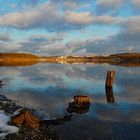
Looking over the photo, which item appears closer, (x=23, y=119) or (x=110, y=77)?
(x=23, y=119)

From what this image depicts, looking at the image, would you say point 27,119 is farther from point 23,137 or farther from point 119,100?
point 119,100

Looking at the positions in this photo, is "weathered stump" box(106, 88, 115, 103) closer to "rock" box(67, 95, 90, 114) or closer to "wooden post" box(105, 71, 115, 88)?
"wooden post" box(105, 71, 115, 88)

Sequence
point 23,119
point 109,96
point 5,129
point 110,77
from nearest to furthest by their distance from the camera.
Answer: point 5,129, point 23,119, point 109,96, point 110,77

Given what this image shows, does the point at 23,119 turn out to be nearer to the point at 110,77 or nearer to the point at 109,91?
the point at 109,91

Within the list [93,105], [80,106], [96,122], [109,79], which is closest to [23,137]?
[96,122]

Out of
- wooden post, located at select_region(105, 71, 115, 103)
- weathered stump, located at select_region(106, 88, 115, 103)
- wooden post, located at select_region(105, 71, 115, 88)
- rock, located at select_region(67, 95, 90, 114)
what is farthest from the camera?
wooden post, located at select_region(105, 71, 115, 88)

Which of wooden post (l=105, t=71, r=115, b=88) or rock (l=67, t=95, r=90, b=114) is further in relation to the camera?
wooden post (l=105, t=71, r=115, b=88)

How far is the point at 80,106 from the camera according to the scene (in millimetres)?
25391

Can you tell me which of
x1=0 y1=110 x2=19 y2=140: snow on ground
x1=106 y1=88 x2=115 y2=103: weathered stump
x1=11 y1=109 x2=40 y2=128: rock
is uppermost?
x1=11 y1=109 x2=40 y2=128: rock

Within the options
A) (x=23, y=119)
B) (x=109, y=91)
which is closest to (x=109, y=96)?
(x=109, y=91)

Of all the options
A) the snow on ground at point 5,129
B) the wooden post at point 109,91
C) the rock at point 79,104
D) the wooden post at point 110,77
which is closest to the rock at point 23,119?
the snow on ground at point 5,129

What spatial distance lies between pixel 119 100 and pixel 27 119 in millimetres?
14068

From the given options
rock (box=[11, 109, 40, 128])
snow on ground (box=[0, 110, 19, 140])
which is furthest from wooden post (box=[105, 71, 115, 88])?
snow on ground (box=[0, 110, 19, 140])

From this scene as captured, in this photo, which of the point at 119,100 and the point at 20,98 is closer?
the point at 119,100
